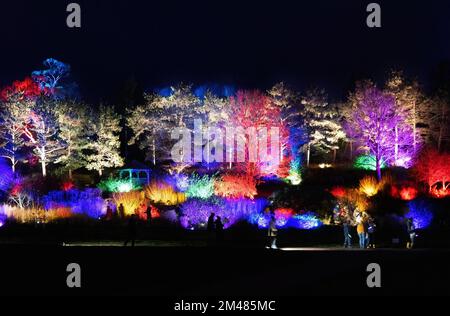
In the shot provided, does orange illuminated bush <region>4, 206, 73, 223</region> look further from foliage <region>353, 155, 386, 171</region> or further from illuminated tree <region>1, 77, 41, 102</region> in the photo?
foliage <region>353, 155, 386, 171</region>

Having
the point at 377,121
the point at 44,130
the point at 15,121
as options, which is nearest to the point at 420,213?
the point at 377,121

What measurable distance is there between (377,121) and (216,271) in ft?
101

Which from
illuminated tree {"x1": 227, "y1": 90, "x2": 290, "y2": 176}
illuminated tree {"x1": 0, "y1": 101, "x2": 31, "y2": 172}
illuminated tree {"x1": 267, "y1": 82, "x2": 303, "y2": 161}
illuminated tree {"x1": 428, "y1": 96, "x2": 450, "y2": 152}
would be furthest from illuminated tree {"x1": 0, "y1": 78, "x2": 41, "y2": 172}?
illuminated tree {"x1": 428, "y1": 96, "x2": 450, "y2": 152}

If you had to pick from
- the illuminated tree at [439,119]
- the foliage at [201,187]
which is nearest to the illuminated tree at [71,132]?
the foliage at [201,187]

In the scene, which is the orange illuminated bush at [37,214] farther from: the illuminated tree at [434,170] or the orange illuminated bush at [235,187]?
the illuminated tree at [434,170]

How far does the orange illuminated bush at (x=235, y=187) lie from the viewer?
38.8 meters

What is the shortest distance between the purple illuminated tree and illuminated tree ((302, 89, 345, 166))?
4.94 metres

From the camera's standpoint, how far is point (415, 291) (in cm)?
1341

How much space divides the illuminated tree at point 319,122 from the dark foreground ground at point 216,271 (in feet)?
97.0

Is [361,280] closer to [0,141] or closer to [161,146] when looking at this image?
[161,146]

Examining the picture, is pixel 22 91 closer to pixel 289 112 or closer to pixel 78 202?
pixel 78 202

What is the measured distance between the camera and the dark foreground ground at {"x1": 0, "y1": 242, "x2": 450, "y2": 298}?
13680mm

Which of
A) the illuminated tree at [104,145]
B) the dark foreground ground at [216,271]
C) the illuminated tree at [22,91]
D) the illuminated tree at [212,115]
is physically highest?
the illuminated tree at [22,91]
